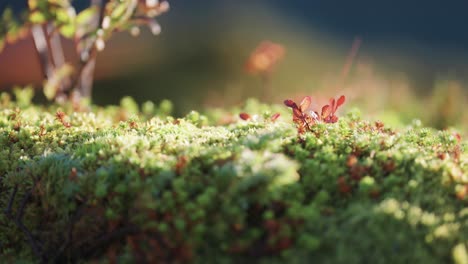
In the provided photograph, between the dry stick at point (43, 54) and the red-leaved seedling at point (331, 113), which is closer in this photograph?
the red-leaved seedling at point (331, 113)

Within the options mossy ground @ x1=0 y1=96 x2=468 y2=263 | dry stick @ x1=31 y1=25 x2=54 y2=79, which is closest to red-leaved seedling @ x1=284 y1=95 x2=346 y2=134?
mossy ground @ x1=0 y1=96 x2=468 y2=263

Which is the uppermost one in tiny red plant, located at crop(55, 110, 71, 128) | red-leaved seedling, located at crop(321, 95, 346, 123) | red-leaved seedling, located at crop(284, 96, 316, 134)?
tiny red plant, located at crop(55, 110, 71, 128)

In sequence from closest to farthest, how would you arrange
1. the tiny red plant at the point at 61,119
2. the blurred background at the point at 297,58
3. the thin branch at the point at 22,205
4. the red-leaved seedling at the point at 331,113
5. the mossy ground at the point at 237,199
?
the mossy ground at the point at 237,199 < the thin branch at the point at 22,205 < the red-leaved seedling at the point at 331,113 < the tiny red plant at the point at 61,119 < the blurred background at the point at 297,58

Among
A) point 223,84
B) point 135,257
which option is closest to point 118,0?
point 135,257

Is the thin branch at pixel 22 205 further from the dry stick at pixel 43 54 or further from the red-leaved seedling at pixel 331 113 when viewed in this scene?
the dry stick at pixel 43 54

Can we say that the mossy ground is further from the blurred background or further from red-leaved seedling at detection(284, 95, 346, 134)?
the blurred background

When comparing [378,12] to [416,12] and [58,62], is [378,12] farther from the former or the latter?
[58,62]

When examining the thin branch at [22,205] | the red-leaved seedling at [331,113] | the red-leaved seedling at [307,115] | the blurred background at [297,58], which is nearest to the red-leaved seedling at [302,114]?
the red-leaved seedling at [307,115]
